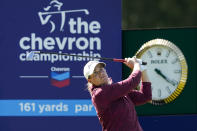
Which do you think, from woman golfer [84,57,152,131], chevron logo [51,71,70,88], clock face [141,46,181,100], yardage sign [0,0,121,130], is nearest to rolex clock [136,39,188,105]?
clock face [141,46,181,100]

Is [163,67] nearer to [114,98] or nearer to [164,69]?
[164,69]

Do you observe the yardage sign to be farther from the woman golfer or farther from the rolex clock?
the woman golfer

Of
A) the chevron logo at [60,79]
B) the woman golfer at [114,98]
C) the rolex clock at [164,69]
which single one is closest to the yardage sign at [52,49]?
the chevron logo at [60,79]

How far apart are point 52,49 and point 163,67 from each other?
1.26m

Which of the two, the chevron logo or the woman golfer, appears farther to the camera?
the chevron logo

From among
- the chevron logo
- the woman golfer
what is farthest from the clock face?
the woman golfer

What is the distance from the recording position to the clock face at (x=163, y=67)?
6485 millimetres

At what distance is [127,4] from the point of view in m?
15.4

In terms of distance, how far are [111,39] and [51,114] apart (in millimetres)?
1090

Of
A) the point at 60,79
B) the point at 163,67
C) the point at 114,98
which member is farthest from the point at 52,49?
the point at 114,98

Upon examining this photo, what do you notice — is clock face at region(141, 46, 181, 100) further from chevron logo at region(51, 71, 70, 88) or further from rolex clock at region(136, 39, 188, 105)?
chevron logo at region(51, 71, 70, 88)

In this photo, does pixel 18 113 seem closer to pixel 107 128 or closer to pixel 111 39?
pixel 111 39

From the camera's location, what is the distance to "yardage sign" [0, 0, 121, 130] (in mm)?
6523

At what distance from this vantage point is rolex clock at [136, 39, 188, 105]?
21.2ft
